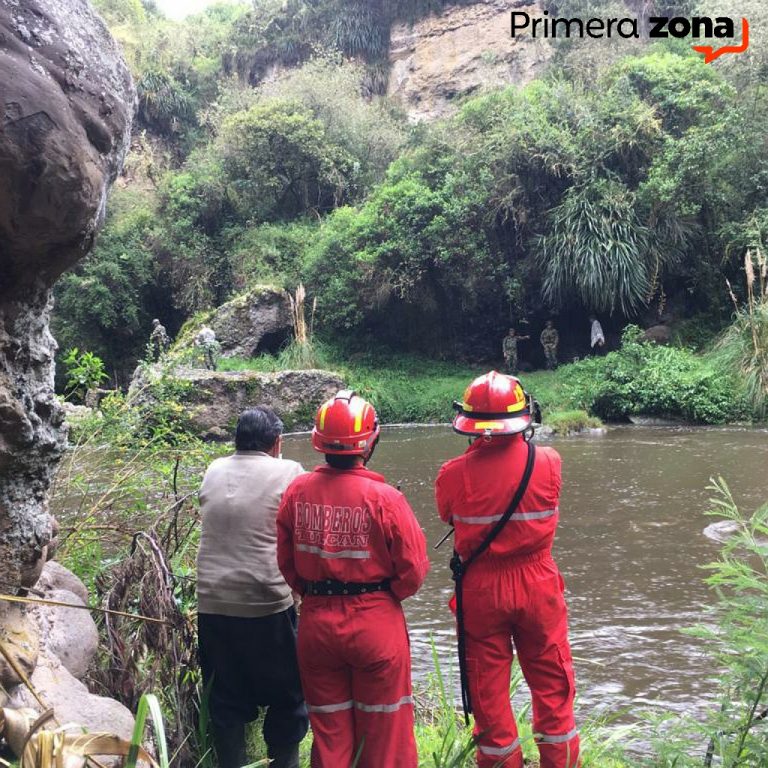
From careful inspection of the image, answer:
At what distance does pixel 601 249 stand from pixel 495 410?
58.4 feet

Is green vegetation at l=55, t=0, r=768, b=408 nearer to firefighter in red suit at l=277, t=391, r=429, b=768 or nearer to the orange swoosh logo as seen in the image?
the orange swoosh logo

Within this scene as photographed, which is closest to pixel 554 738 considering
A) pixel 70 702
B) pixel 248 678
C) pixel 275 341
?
pixel 248 678

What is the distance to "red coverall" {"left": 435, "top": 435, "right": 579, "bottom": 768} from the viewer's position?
306cm

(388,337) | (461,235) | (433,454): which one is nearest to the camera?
(433,454)

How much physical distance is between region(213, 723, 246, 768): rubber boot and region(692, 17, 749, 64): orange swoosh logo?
22116 mm

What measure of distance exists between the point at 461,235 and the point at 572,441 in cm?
874

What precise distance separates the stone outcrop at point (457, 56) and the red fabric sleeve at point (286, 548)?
93.4 feet

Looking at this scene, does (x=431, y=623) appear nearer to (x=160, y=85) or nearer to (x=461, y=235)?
(x=461, y=235)

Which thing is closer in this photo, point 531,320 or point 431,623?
point 431,623

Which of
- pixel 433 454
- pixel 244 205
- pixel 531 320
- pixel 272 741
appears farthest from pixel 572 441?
pixel 244 205

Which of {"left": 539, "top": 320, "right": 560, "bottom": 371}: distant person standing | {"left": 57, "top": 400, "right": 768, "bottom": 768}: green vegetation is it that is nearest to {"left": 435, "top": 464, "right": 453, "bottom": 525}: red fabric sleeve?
{"left": 57, "top": 400, "right": 768, "bottom": 768}: green vegetation

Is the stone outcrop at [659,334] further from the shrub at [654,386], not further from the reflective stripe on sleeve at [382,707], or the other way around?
the reflective stripe on sleeve at [382,707]

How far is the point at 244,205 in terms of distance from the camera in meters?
26.1

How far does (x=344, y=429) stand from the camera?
300 cm
